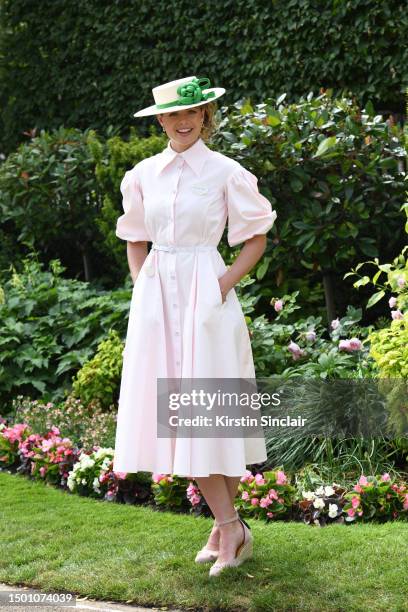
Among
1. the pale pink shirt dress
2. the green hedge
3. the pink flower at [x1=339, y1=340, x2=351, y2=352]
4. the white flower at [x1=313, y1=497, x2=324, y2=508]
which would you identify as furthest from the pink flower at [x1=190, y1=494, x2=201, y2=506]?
the green hedge

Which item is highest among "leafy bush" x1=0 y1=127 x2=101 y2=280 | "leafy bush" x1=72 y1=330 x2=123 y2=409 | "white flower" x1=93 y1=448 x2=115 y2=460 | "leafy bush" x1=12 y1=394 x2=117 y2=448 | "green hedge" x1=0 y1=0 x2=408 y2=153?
"green hedge" x1=0 y1=0 x2=408 y2=153

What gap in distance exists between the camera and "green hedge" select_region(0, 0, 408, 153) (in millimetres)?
7398

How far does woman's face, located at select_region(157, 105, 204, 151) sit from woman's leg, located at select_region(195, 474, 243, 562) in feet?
4.12

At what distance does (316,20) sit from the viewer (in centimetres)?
752

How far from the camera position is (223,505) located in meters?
3.62

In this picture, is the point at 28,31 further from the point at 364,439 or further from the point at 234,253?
the point at 364,439

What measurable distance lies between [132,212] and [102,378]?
2.28m

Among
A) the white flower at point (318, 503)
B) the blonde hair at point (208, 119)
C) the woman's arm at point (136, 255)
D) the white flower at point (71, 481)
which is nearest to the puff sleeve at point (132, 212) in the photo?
the woman's arm at point (136, 255)

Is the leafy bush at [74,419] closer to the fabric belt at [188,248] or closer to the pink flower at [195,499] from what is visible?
the pink flower at [195,499]

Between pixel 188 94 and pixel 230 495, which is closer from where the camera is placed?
pixel 188 94

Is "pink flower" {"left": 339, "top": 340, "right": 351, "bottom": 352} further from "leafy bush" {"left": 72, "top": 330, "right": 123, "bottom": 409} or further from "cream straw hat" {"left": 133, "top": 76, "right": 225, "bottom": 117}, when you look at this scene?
"cream straw hat" {"left": 133, "top": 76, "right": 225, "bottom": 117}

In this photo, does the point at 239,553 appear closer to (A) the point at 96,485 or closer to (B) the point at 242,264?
(B) the point at 242,264

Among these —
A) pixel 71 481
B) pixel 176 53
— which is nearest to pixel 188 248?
pixel 71 481

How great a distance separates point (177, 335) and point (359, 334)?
2403 mm
